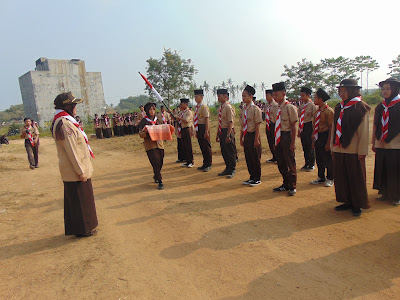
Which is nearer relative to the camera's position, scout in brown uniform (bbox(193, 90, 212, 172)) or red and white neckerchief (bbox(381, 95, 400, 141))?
red and white neckerchief (bbox(381, 95, 400, 141))

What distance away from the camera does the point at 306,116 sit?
665 centimetres

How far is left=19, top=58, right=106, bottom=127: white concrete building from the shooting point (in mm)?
36000

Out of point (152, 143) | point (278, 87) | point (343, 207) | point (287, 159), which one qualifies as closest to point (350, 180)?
point (343, 207)

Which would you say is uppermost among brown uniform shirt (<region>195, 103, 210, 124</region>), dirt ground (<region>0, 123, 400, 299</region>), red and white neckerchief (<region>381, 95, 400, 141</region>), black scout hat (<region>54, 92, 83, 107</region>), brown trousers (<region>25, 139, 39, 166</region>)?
black scout hat (<region>54, 92, 83, 107</region>)

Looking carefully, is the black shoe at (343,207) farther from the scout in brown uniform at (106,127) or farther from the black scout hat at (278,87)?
the scout in brown uniform at (106,127)

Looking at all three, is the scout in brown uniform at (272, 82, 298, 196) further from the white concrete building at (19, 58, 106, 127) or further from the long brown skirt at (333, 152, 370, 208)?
the white concrete building at (19, 58, 106, 127)

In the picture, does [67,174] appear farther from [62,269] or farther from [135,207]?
[135,207]

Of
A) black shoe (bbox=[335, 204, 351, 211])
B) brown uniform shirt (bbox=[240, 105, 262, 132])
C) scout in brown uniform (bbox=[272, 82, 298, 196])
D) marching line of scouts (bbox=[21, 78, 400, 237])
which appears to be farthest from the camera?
brown uniform shirt (bbox=[240, 105, 262, 132])

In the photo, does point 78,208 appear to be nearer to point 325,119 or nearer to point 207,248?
point 207,248

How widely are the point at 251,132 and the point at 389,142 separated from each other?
2.55m

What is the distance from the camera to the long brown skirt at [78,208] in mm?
3943

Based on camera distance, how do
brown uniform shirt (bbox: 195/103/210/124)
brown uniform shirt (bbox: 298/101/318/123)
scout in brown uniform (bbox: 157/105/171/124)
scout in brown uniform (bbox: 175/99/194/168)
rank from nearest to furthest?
1. brown uniform shirt (bbox: 298/101/318/123)
2. scout in brown uniform (bbox: 157/105/171/124)
3. brown uniform shirt (bbox: 195/103/210/124)
4. scout in brown uniform (bbox: 175/99/194/168)

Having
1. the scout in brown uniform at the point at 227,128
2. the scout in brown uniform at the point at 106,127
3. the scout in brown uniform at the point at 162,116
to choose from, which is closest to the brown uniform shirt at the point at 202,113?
the scout in brown uniform at the point at 227,128

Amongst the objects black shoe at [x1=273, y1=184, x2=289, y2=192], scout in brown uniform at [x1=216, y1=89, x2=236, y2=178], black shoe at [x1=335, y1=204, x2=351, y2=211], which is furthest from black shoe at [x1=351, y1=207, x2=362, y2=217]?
scout in brown uniform at [x1=216, y1=89, x2=236, y2=178]
